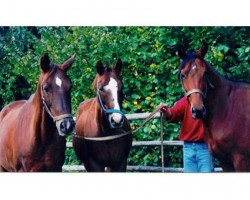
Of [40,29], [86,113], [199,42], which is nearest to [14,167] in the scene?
[86,113]

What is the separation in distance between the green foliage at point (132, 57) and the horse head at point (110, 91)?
149 mm

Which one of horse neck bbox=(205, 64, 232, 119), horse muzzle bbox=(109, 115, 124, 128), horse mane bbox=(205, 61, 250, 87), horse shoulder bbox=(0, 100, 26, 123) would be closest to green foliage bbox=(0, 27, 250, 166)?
horse shoulder bbox=(0, 100, 26, 123)

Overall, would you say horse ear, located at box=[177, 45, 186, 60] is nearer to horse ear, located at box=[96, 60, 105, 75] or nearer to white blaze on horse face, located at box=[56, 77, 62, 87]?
horse ear, located at box=[96, 60, 105, 75]

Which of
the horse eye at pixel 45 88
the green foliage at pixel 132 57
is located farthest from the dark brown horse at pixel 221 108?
the horse eye at pixel 45 88

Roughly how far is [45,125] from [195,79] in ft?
4.93

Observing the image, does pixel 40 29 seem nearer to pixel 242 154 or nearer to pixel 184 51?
pixel 184 51

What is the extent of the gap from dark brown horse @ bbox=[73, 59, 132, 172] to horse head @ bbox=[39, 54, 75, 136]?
398 mm

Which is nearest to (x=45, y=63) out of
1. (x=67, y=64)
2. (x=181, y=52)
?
(x=67, y=64)

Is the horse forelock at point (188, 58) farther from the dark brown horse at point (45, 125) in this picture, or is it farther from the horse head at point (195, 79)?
the dark brown horse at point (45, 125)

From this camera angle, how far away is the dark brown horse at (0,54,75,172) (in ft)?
17.1

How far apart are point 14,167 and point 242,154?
2.25m

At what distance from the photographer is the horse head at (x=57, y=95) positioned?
518 cm

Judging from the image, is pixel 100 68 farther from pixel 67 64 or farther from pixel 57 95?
pixel 57 95
